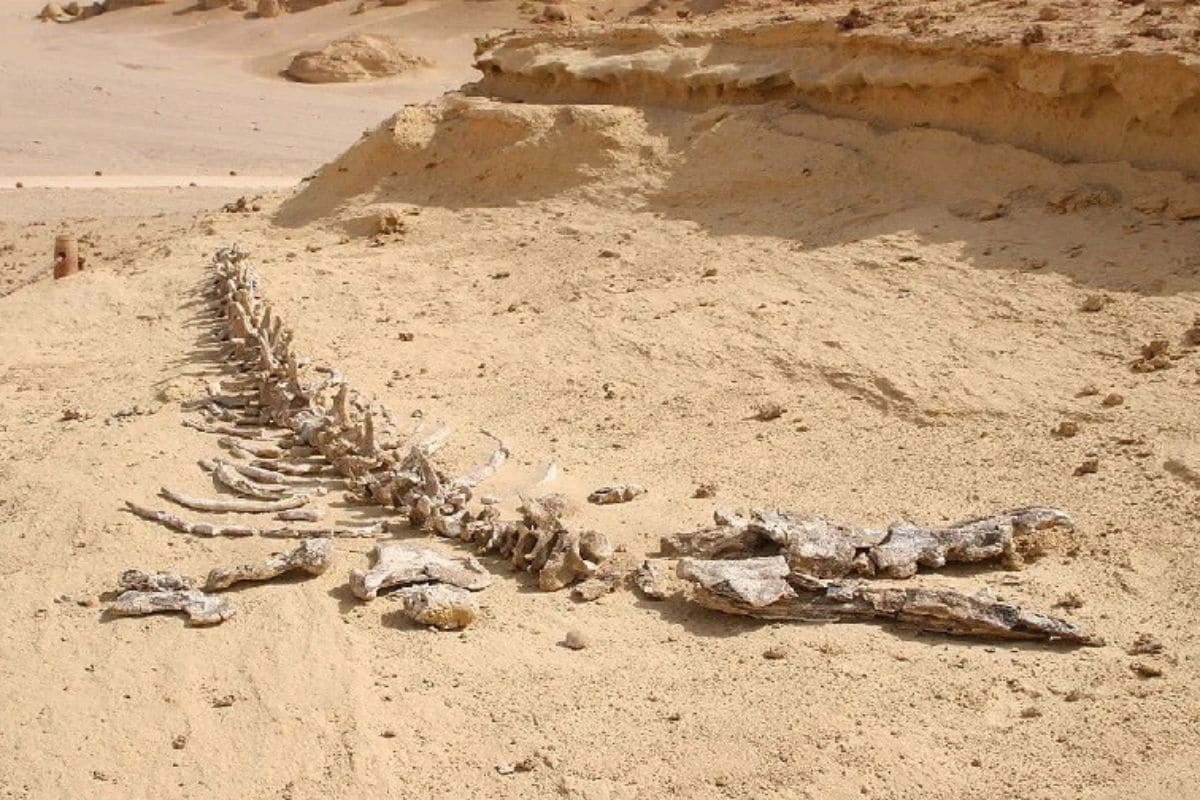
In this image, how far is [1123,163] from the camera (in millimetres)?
8828

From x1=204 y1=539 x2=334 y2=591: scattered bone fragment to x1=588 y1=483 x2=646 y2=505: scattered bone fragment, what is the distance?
1.35 m

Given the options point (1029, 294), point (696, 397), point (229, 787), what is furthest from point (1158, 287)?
point (229, 787)

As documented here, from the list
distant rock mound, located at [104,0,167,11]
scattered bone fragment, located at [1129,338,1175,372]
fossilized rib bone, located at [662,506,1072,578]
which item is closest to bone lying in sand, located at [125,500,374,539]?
fossilized rib bone, located at [662,506,1072,578]

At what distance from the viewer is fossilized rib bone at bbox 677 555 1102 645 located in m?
5.00

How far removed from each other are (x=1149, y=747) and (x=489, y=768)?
207cm

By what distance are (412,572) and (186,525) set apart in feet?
4.17

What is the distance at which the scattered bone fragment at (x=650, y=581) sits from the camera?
18.5 feet

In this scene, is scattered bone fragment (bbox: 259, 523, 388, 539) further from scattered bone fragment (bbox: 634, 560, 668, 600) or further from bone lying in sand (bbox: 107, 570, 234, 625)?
scattered bone fragment (bbox: 634, 560, 668, 600)

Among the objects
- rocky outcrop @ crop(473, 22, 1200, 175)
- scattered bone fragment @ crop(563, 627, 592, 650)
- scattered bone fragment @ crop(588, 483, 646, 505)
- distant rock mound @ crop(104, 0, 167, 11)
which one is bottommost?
distant rock mound @ crop(104, 0, 167, 11)

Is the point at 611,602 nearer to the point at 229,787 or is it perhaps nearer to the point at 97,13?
the point at 229,787

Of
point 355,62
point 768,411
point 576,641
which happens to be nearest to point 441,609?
point 576,641

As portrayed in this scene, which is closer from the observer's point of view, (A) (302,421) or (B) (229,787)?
(B) (229,787)

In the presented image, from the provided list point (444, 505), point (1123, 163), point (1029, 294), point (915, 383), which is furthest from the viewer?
point (1123, 163)

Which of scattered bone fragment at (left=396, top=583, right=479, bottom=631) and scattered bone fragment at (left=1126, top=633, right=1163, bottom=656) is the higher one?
scattered bone fragment at (left=1126, top=633, right=1163, bottom=656)
